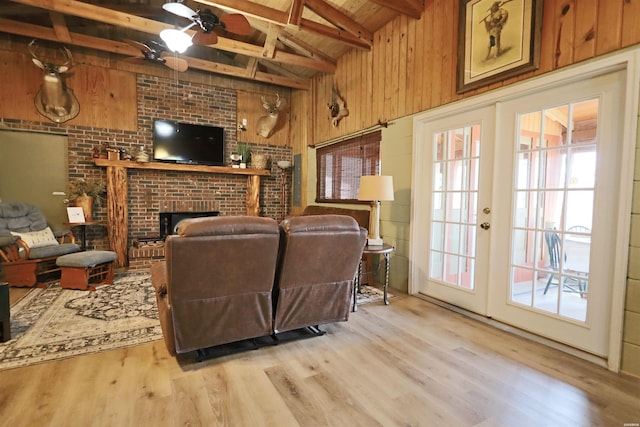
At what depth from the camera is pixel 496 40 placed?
8.98 ft

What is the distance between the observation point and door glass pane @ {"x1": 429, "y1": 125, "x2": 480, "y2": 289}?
309 centimetres

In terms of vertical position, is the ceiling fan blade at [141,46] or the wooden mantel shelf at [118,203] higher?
the ceiling fan blade at [141,46]

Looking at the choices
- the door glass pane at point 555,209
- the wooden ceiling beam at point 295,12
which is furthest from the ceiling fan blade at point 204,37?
the door glass pane at point 555,209

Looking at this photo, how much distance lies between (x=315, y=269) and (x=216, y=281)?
28.3 inches

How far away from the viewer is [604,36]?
6.82ft

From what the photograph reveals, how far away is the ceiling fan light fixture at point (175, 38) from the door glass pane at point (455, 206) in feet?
9.21

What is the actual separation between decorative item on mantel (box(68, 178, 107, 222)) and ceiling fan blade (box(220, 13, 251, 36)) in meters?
3.48

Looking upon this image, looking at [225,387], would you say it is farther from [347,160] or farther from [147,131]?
[147,131]

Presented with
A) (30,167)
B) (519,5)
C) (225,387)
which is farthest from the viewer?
(30,167)

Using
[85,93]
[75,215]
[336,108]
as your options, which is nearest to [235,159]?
[336,108]

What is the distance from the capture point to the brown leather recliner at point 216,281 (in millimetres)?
1851

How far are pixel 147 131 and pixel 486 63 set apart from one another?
5.22m

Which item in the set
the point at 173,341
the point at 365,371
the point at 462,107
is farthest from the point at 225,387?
the point at 462,107

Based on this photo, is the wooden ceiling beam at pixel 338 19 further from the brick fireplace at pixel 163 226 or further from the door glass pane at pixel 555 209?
the brick fireplace at pixel 163 226
